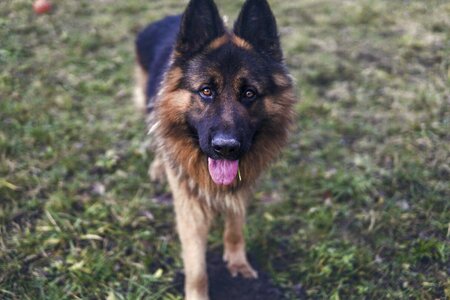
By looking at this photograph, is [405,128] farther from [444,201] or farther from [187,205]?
[187,205]

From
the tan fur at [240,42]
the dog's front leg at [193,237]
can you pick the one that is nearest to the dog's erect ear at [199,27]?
the tan fur at [240,42]

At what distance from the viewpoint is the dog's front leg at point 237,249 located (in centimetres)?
360

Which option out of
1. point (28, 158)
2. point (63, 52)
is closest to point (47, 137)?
point (28, 158)

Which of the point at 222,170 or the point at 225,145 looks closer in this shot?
the point at 225,145

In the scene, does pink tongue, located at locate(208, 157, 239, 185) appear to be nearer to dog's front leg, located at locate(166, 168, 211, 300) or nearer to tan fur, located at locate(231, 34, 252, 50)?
dog's front leg, located at locate(166, 168, 211, 300)

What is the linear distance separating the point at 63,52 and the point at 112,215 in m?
3.31

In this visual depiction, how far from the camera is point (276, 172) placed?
466 cm

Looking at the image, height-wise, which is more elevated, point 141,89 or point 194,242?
point 141,89

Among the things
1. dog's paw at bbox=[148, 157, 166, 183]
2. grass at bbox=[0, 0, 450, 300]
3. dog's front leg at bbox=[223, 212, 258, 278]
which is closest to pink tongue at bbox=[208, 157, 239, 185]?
dog's front leg at bbox=[223, 212, 258, 278]

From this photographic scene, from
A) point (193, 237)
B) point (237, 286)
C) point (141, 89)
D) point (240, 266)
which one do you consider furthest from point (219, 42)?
point (141, 89)

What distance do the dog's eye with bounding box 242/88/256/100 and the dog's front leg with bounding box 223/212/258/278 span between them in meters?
1.06

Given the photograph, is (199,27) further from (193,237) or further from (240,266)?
(240,266)

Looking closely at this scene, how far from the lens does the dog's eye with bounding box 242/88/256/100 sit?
9.87 ft

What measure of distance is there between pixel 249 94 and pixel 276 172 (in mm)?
1795
